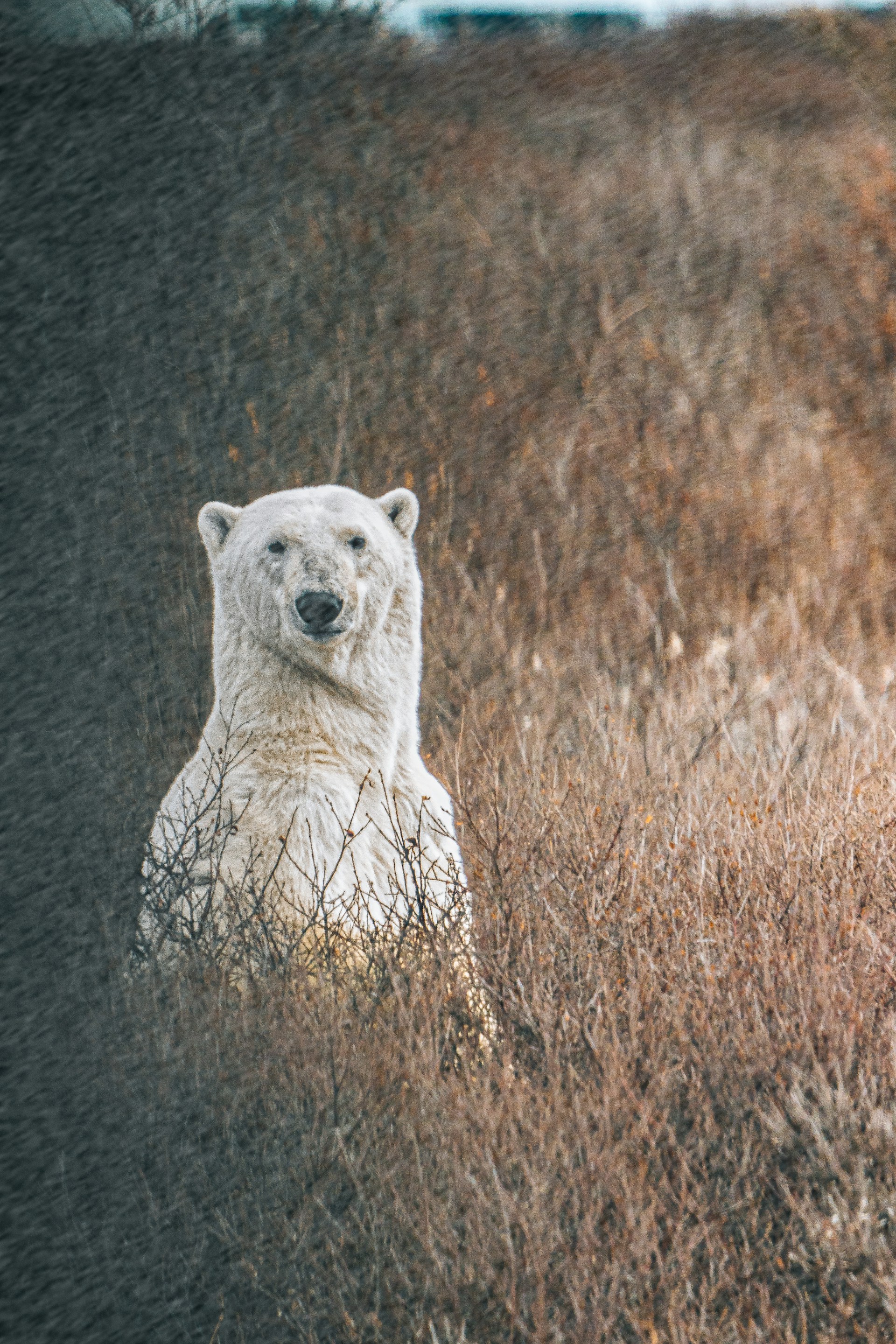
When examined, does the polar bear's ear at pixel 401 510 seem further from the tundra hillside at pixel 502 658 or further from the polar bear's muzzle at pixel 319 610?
the tundra hillside at pixel 502 658

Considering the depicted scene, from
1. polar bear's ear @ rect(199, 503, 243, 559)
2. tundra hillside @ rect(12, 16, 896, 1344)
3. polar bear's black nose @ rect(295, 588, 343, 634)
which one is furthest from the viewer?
polar bear's ear @ rect(199, 503, 243, 559)

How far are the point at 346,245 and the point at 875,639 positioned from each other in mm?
4155

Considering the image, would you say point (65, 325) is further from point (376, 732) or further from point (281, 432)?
point (376, 732)

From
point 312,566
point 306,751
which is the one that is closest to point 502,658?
point 306,751

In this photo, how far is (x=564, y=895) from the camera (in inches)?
126

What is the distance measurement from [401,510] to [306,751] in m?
0.67

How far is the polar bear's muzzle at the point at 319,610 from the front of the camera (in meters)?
2.74

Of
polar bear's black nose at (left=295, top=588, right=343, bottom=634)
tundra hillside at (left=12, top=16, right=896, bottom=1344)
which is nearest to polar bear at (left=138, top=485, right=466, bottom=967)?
polar bear's black nose at (left=295, top=588, right=343, bottom=634)

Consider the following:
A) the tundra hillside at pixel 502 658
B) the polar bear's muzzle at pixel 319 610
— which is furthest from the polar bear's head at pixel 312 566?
the tundra hillside at pixel 502 658

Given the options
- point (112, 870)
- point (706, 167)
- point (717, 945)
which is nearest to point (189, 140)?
point (706, 167)

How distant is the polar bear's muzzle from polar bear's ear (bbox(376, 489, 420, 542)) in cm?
42

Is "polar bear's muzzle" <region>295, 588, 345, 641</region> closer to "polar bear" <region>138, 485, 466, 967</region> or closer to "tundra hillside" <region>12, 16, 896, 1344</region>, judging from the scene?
"polar bear" <region>138, 485, 466, 967</region>

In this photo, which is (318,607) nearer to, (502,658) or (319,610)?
(319,610)

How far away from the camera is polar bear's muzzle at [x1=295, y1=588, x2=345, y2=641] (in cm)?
274
